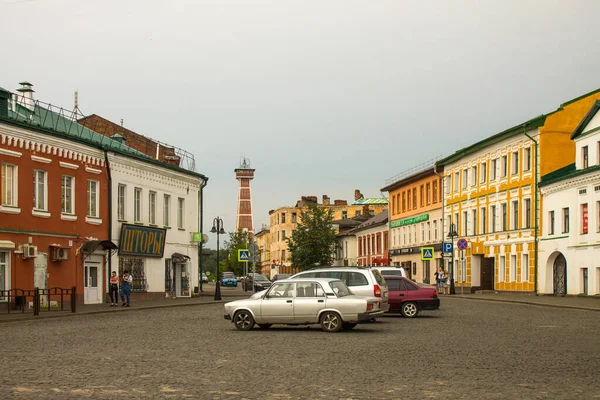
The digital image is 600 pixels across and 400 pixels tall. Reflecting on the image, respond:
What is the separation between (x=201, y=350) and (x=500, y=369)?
5.87 meters

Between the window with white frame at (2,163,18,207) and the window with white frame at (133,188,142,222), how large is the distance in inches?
471

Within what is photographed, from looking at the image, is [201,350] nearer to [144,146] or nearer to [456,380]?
[456,380]

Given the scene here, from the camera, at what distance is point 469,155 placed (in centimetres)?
6850

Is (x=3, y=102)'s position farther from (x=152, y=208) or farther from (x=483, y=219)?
(x=483, y=219)

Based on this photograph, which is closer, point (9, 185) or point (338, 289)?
point (338, 289)

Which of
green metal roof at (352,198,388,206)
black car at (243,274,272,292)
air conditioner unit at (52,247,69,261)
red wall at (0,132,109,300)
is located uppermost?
Result: green metal roof at (352,198,388,206)

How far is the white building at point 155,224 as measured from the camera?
46438 millimetres

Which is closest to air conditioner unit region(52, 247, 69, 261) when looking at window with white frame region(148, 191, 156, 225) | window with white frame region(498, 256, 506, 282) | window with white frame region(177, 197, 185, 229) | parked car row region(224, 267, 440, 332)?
window with white frame region(148, 191, 156, 225)

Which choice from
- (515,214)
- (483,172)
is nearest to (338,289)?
(515,214)

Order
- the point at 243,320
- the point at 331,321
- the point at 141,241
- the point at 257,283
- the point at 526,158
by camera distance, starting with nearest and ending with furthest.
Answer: the point at 331,321
the point at 243,320
the point at 141,241
the point at 526,158
the point at 257,283

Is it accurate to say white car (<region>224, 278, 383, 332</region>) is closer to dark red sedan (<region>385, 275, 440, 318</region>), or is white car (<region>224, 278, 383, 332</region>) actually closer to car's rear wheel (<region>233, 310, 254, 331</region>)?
car's rear wheel (<region>233, 310, 254, 331</region>)

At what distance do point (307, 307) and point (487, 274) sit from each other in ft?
144

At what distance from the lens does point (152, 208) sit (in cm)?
5062

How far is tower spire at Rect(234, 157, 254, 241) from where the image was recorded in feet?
475
